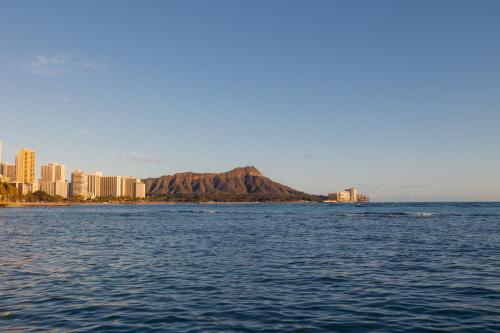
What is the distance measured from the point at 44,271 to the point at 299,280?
17.2 meters

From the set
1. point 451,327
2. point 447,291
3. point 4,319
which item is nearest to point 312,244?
point 447,291

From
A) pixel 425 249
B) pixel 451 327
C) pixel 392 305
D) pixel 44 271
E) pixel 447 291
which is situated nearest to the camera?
pixel 451 327

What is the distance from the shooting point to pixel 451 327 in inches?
653

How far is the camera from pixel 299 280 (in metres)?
26.1

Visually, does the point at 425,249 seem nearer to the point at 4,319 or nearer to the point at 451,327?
the point at 451,327

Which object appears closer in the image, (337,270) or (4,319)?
(4,319)

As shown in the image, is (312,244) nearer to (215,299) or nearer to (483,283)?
(483,283)

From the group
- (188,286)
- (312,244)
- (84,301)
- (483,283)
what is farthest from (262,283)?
(312,244)

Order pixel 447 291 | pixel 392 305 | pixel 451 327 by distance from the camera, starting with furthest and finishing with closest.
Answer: pixel 447 291 < pixel 392 305 < pixel 451 327

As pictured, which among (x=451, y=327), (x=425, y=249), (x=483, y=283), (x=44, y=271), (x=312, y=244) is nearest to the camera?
(x=451, y=327)

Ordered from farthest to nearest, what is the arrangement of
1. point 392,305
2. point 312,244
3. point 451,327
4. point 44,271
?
point 312,244, point 44,271, point 392,305, point 451,327

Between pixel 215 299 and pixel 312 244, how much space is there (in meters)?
27.3

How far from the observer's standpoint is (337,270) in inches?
1163

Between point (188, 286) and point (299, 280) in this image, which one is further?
point (299, 280)
